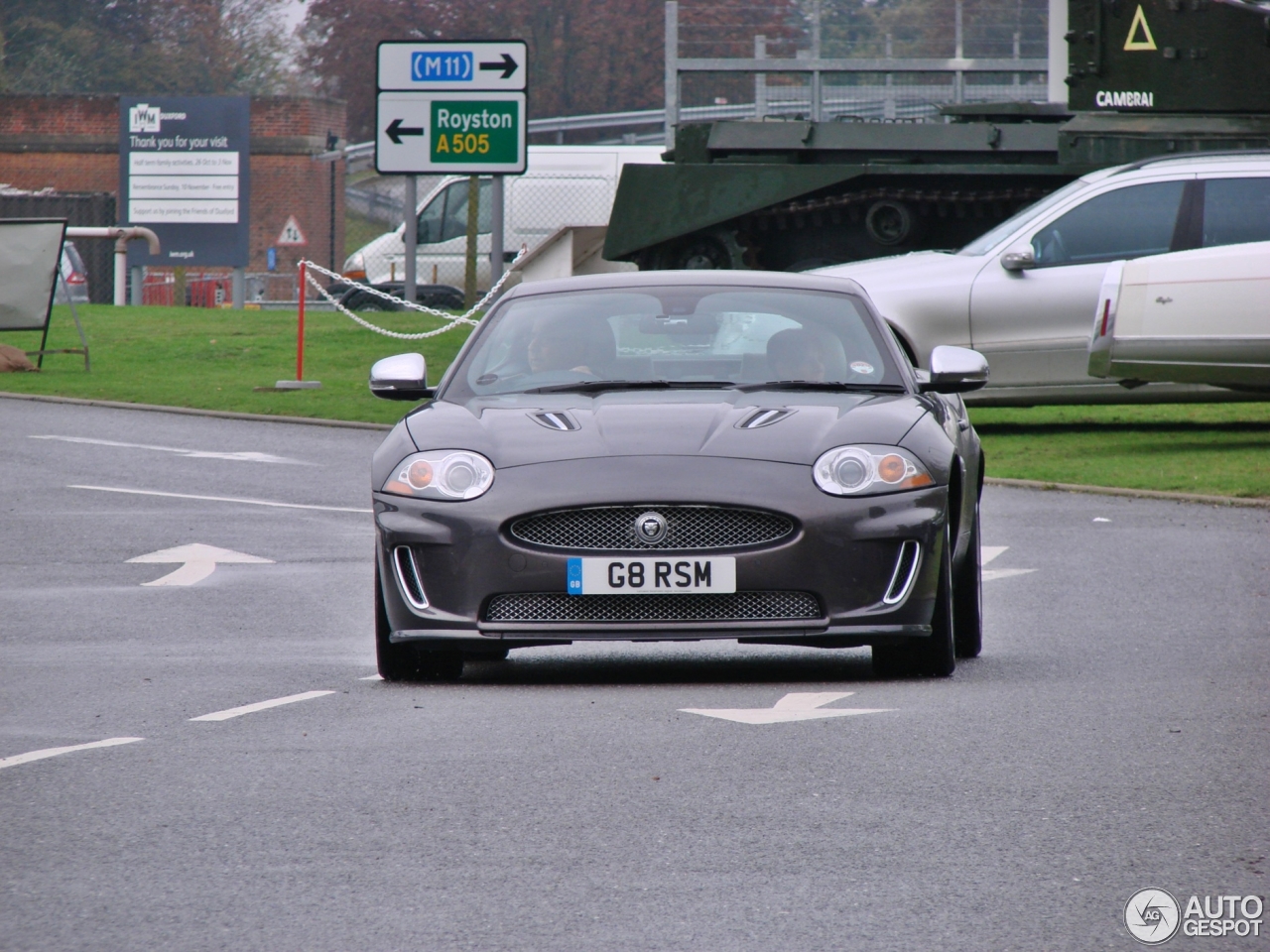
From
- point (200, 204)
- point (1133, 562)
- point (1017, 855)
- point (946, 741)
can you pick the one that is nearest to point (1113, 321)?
point (1133, 562)

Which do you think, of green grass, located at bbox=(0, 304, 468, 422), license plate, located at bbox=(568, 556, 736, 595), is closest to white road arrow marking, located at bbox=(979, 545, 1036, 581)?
license plate, located at bbox=(568, 556, 736, 595)

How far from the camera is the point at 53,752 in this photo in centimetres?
616

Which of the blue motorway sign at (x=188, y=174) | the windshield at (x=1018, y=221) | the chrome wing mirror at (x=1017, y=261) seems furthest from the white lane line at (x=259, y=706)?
the blue motorway sign at (x=188, y=174)

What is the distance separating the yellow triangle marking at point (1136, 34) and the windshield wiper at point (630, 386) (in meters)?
15.1

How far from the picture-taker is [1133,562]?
36.5ft

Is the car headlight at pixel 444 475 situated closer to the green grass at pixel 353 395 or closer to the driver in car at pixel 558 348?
the driver in car at pixel 558 348

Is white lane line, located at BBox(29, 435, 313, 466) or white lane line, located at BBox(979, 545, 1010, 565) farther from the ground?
white lane line, located at BBox(979, 545, 1010, 565)

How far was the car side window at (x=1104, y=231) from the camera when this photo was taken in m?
17.2

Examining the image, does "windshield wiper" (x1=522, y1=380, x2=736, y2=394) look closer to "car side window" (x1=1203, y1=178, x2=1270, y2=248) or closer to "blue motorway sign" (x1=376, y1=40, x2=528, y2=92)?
"car side window" (x1=1203, y1=178, x2=1270, y2=248)

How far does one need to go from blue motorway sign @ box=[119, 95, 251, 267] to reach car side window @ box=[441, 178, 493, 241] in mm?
11626

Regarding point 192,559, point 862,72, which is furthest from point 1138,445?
point 862,72

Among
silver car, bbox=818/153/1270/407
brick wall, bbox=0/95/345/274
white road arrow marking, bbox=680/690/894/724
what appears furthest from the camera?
brick wall, bbox=0/95/345/274

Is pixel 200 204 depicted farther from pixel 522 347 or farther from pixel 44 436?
pixel 522 347

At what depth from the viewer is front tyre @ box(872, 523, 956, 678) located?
745 cm
